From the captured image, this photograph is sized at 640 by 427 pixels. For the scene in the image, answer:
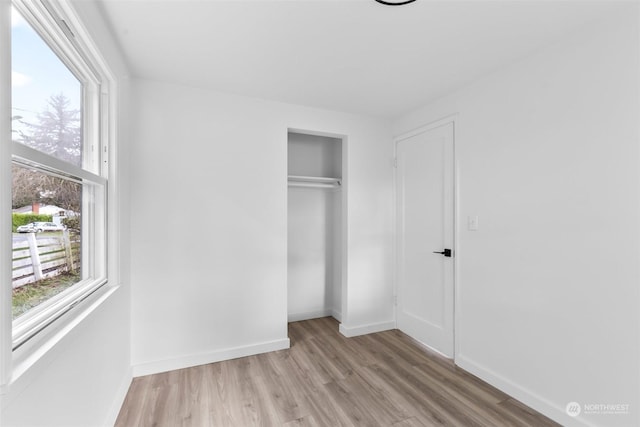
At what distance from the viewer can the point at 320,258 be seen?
3.80 m

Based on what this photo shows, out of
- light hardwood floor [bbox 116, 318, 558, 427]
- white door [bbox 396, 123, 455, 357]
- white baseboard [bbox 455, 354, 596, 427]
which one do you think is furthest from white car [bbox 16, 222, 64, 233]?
white baseboard [bbox 455, 354, 596, 427]

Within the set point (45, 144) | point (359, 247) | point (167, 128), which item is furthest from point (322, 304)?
point (45, 144)

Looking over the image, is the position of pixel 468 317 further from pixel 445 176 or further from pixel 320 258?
pixel 320 258

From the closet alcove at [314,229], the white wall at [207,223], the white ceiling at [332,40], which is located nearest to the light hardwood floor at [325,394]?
the white wall at [207,223]

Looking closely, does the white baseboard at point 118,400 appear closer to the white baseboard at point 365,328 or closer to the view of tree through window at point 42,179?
the view of tree through window at point 42,179

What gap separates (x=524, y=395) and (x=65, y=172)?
9.86 ft

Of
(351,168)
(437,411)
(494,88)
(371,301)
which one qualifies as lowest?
(437,411)

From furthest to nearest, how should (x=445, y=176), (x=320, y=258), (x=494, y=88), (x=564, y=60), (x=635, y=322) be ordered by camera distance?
1. (x=320, y=258)
2. (x=445, y=176)
3. (x=494, y=88)
4. (x=564, y=60)
5. (x=635, y=322)

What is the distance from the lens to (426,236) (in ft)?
9.79

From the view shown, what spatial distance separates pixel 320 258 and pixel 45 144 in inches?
116

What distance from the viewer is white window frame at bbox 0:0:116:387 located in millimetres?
848

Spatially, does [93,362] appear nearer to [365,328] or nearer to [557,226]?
[365,328]

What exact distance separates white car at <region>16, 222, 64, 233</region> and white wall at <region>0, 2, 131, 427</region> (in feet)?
1.42

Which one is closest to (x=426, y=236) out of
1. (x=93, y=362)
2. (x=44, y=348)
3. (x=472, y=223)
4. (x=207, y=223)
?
(x=472, y=223)
